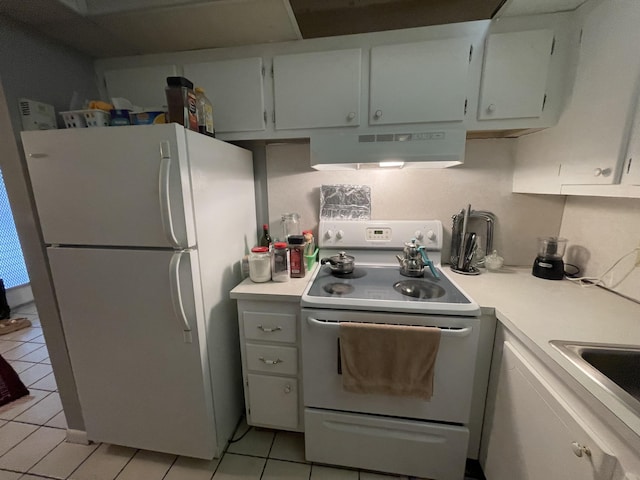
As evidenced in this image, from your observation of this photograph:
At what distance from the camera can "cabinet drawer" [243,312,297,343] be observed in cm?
130

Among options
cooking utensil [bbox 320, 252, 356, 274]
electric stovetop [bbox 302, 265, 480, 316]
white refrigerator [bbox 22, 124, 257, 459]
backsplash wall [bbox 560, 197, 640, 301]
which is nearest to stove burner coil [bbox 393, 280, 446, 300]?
electric stovetop [bbox 302, 265, 480, 316]

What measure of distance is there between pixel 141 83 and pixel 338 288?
1580mm

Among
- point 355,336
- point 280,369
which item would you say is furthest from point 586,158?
point 280,369

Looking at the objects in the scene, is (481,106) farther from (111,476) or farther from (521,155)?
(111,476)

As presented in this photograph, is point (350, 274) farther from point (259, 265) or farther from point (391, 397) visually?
point (391, 397)

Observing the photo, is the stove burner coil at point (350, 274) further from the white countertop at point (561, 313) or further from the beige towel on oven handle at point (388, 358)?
the white countertop at point (561, 313)

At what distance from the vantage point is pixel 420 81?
4.26 feet

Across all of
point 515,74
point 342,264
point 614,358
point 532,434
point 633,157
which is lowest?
point 532,434

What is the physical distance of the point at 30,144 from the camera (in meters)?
1.11

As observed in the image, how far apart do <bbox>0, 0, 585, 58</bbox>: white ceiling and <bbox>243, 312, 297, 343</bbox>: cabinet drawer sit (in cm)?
140

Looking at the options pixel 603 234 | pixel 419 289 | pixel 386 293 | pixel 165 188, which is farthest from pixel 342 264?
pixel 603 234

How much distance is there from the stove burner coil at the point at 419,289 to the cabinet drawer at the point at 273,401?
726 mm

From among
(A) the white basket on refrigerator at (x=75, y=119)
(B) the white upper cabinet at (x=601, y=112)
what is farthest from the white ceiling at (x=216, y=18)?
(A) the white basket on refrigerator at (x=75, y=119)

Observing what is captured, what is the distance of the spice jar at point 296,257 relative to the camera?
1.48 metres
